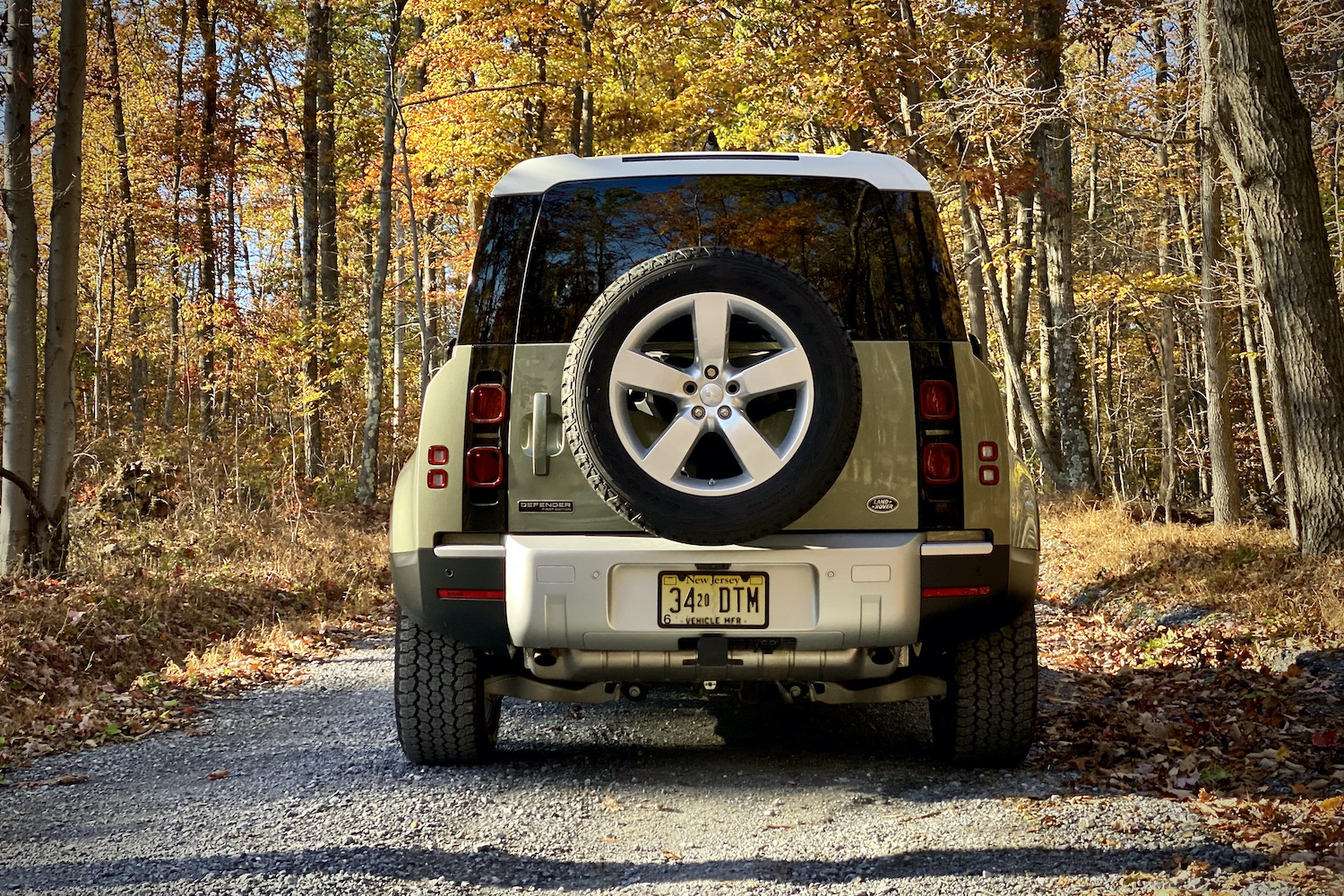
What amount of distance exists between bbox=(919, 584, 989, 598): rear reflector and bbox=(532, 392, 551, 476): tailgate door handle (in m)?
1.38

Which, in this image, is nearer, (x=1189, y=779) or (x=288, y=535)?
(x=1189, y=779)

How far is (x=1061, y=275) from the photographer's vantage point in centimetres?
1594

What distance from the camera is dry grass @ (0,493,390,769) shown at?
18.6 feet

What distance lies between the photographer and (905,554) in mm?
3775

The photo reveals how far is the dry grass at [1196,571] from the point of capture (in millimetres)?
6602

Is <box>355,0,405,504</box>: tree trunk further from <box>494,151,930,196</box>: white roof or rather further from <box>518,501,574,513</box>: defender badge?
<box>518,501,574,513</box>: defender badge

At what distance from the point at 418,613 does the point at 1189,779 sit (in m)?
2.96

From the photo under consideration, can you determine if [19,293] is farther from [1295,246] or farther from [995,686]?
[1295,246]

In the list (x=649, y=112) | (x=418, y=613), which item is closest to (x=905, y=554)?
(x=418, y=613)

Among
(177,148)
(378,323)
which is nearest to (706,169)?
(378,323)

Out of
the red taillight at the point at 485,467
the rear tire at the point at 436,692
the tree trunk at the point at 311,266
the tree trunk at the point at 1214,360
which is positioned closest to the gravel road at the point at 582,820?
the rear tire at the point at 436,692

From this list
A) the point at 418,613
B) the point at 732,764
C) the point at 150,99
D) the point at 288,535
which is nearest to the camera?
the point at 418,613

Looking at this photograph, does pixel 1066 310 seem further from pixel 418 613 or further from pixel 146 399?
pixel 146 399

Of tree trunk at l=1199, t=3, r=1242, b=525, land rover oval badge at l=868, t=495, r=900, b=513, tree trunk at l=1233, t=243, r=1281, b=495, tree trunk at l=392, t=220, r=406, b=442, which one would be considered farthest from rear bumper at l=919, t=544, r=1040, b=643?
tree trunk at l=392, t=220, r=406, b=442
